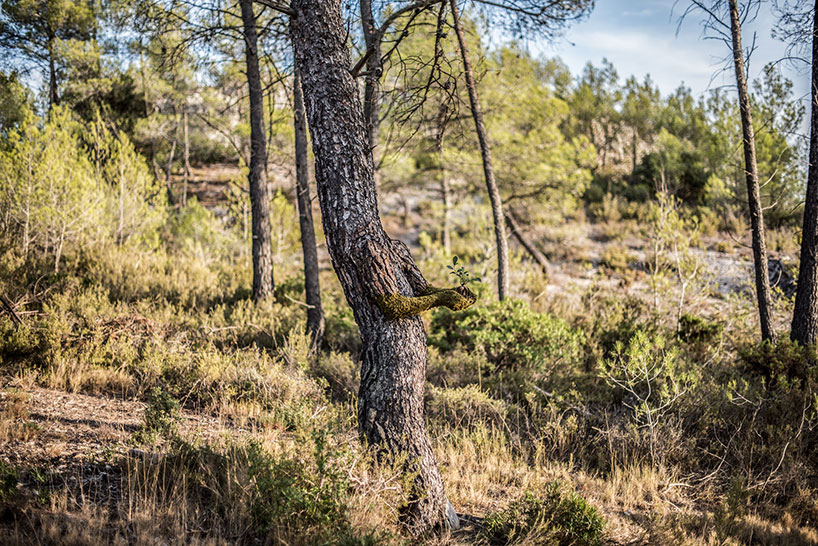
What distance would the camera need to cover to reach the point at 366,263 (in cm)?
334

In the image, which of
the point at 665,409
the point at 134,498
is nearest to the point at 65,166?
the point at 134,498

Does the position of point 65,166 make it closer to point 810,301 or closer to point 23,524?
point 23,524

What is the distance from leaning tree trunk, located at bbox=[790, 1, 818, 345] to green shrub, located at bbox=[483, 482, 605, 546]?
171 inches

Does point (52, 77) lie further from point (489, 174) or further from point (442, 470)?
point (442, 470)

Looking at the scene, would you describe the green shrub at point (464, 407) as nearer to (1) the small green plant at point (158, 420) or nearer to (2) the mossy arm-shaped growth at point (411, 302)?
(2) the mossy arm-shaped growth at point (411, 302)

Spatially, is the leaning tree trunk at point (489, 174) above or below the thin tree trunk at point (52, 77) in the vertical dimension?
below

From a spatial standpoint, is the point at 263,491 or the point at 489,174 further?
the point at 489,174

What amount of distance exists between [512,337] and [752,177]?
3.78m

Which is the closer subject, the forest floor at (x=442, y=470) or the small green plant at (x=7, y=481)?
the small green plant at (x=7, y=481)

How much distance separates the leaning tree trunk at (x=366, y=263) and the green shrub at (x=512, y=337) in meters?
3.51

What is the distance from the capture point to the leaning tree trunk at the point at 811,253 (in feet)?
19.5

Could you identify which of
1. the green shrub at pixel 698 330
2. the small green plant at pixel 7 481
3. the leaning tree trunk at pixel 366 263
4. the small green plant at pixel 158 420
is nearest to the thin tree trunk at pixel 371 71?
the leaning tree trunk at pixel 366 263

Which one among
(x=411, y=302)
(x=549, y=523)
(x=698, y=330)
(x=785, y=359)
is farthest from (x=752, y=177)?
(x=411, y=302)

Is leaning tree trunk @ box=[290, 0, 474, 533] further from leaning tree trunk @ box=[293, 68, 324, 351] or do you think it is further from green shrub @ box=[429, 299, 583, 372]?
leaning tree trunk @ box=[293, 68, 324, 351]
